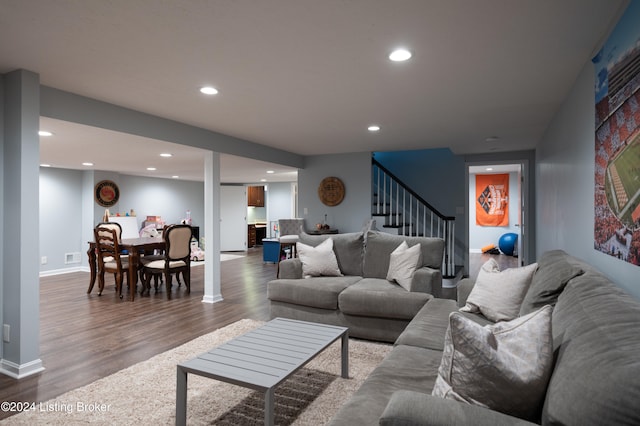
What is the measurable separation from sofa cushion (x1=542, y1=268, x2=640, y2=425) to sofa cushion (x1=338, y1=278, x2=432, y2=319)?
5.82ft

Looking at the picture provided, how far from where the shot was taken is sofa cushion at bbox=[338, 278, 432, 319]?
3223 mm

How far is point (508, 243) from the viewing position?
32.0 feet

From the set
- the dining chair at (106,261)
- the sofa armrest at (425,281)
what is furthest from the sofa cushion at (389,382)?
the dining chair at (106,261)

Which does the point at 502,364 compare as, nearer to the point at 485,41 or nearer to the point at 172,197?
the point at 485,41

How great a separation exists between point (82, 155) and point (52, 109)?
2.73 meters

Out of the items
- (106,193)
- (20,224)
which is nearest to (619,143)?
(20,224)

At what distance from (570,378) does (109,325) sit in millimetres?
4219

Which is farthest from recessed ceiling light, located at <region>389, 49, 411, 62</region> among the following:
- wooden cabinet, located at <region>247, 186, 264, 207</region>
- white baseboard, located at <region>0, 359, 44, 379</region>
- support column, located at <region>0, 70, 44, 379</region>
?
wooden cabinet, located at <region>247, 186, 264, 207</region>

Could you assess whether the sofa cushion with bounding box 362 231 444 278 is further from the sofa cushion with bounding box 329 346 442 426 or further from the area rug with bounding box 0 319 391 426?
the sofa cushion with bounding box 329 346 442 426

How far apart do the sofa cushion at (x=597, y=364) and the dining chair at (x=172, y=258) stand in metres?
4.97

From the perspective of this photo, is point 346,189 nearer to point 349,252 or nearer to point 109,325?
point 349,252

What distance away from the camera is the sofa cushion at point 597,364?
88cm

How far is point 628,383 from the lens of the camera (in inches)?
34.3

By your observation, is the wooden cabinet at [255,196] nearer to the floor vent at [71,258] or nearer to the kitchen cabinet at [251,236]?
the kitchen cabinet at [251,236]
